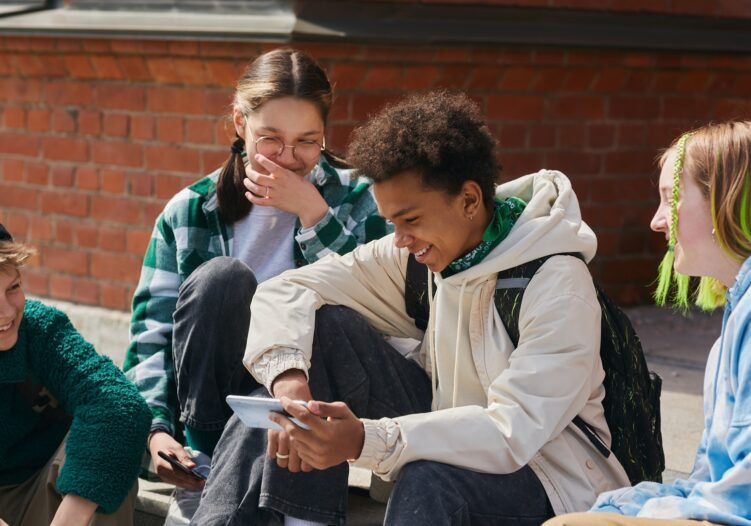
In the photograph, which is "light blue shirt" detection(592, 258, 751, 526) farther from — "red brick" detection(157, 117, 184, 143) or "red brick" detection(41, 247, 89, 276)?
"red brick" detection(41, 247, 89, 276)

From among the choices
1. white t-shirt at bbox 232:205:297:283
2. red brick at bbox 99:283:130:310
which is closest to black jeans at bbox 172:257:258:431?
white t-shirt at bbox 232:205:297:283

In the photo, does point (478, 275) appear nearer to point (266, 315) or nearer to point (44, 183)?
point (266, 315)

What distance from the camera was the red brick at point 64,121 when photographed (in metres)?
5.81

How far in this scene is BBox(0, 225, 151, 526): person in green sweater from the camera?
10.1 feet

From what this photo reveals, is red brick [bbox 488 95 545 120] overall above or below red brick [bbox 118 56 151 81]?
below

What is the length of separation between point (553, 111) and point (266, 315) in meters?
2.95

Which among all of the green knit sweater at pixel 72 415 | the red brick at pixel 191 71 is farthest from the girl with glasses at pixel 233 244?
the red brick at pixel 191 71

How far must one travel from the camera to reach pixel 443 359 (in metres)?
2.90

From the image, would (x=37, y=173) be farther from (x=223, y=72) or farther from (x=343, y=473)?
(x=343, y=473)

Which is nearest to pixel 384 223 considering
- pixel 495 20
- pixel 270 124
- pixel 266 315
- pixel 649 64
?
pixel 270 124

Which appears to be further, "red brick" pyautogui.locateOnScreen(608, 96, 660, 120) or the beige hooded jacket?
"red brick" pyautogui.locateOnScreen(608, 96, 660, 120)

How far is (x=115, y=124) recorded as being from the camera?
18.5ft

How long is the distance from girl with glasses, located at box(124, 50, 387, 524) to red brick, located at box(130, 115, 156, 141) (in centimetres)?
184

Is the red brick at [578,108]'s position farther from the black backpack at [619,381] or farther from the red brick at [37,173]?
the black backpack at [619,381]
